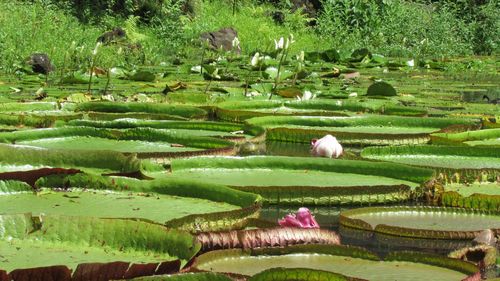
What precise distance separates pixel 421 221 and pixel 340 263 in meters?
0.66

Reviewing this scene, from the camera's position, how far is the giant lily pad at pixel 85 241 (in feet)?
5.70

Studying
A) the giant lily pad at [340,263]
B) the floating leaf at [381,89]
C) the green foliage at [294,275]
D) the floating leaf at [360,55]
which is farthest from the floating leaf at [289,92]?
the floating leaf at [360,55]

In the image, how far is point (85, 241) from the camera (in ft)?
6.00

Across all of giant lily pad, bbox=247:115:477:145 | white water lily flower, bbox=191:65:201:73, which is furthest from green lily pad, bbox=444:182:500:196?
white water lily flower, bbox=191:65:201:73

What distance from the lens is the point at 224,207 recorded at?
7.80ft

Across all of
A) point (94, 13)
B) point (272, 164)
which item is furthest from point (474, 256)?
point (94, 13)

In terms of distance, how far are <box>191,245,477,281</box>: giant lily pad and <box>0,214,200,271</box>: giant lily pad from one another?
8 cm

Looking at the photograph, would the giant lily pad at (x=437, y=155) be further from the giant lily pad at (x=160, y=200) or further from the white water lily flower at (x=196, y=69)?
the white water lily flower at (x=196, y=69)

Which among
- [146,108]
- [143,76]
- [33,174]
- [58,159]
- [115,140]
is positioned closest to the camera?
[33,174]

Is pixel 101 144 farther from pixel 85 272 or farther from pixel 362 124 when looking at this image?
pixel 85 272

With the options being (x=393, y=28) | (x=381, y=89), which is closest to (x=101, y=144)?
(x=381, y=89)

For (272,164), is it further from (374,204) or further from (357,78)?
(357,78)

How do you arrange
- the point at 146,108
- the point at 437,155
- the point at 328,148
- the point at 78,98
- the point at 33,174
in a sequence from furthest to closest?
the point at 78,98
the point at 146,108
the point at 437,155
the point at 328,148
the point at 33,174

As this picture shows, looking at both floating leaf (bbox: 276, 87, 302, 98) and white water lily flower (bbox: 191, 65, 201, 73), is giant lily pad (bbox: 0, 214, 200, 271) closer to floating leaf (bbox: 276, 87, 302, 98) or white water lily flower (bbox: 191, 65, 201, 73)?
floating leaf (bbox: 276, 87, 302, 98)
